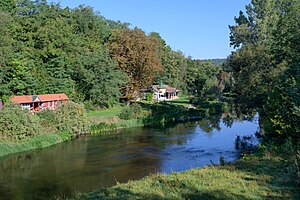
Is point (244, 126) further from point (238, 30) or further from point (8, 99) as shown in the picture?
point (8, 99)

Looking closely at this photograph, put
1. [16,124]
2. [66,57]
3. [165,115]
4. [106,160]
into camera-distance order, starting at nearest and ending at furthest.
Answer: [106,160] < [16,124] < [66,57] < [165,115]

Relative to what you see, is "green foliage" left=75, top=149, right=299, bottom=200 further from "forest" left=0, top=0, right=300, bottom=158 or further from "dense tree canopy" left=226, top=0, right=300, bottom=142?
"forest" left=0, top=0, right=300, bottom=158

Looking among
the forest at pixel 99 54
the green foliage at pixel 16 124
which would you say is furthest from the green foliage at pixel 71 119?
the forest at pixel 99 54

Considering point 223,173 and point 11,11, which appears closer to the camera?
point 223,173

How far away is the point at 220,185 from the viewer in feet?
40.1

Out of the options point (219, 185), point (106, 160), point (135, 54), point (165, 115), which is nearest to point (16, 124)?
point (106, 160)

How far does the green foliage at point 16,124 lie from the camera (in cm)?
2905

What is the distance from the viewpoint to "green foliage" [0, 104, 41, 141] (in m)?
29.0

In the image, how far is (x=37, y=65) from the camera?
44594 millimetres

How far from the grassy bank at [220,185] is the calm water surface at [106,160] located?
6376mm

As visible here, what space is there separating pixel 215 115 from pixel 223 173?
4079 cm

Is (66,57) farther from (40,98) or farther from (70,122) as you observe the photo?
(70,122)

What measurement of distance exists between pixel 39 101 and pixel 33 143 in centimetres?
1113

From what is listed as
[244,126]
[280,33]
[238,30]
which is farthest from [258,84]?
[238,30]
